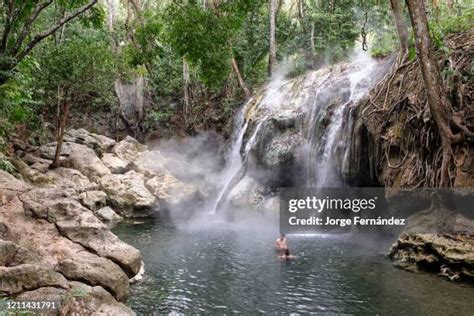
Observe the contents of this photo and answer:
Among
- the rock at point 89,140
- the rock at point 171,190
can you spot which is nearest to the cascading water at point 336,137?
the rock at point 171,190

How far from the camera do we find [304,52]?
2516cm

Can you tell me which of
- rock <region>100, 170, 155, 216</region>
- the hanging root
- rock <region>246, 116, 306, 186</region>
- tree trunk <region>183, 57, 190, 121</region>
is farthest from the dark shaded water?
tree trunk <region>183, 57, 190, 121</region>

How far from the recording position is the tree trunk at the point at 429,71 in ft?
31.6

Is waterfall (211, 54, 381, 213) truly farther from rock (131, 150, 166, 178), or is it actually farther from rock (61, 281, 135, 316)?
rock (61, 281, 135, 316)

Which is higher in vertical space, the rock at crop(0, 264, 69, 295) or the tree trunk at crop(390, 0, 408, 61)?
the tree trunk at crop(390, 0, 408, 61)

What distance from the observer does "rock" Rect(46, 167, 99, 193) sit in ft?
61.3

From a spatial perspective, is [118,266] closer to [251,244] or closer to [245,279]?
[245,279]

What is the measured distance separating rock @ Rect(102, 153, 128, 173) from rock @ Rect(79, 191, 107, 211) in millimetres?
2505

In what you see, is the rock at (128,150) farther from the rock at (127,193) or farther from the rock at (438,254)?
the rock at (438,254)

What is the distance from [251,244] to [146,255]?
11.9ft

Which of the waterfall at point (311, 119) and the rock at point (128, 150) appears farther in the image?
the rock at point (128, 150)

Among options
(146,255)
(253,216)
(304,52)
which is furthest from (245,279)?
(304,52)

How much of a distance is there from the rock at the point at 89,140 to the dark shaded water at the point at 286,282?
31.2 ft

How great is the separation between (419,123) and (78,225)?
9319 mm
